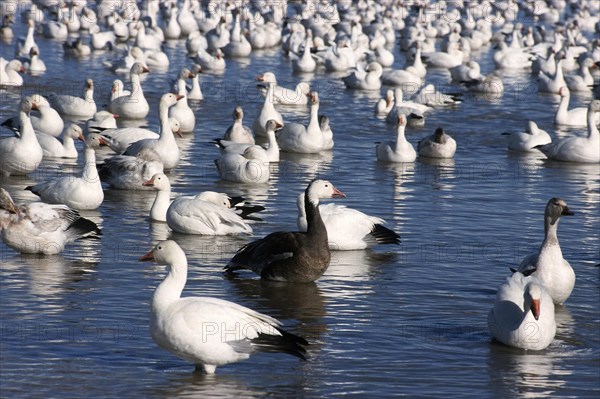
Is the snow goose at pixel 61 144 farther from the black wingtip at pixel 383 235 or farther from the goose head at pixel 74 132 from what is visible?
the black wingtip at pixel 383 235

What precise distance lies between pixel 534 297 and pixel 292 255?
319 centimetres

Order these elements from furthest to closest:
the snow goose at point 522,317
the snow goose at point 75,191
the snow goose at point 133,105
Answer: the snow goose at point 133,105 → the snow goose at point 75,191 → the snow goose at point 522,317

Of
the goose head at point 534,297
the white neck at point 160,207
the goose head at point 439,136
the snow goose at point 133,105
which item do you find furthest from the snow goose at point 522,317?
the snow goose at point 133,105

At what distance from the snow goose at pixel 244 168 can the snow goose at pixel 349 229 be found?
158 inches

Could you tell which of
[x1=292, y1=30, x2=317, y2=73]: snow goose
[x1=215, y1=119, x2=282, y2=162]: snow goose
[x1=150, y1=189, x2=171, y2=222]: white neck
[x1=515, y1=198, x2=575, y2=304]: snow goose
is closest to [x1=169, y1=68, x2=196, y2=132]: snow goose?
[x1=215, y1=119, x2=282, y2=162]: snow goose

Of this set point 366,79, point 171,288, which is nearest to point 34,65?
point 366,79

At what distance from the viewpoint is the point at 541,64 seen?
37438 millimetres

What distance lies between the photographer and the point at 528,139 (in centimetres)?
2289

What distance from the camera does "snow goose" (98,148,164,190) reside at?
1780 centimetres

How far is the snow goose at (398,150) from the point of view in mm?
21203

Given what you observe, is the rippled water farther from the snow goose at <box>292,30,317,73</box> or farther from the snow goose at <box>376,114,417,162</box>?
the snow goose at <box>292,30,317,73</box>

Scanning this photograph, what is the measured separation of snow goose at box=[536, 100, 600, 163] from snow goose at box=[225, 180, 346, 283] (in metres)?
9.88

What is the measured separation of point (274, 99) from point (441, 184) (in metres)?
9.48

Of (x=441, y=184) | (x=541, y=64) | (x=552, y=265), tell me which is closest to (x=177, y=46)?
(x=541, y=64)
